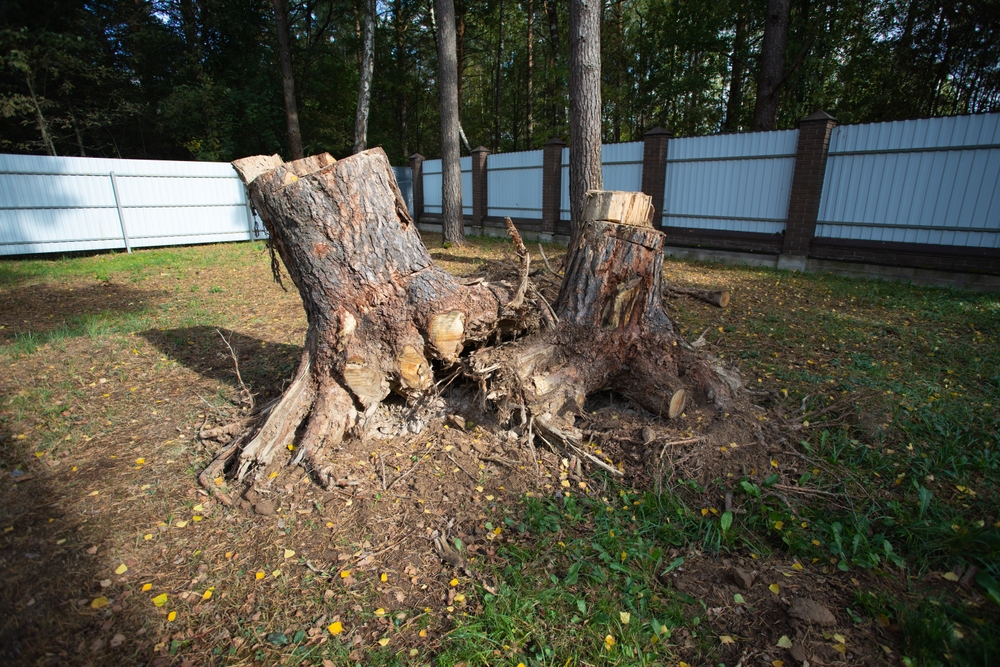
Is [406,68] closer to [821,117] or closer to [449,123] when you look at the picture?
[449,123]

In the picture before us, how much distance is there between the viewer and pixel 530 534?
2467 millimetres

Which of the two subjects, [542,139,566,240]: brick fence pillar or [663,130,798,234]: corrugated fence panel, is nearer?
[663,130,798,234]: corrugated fence panel

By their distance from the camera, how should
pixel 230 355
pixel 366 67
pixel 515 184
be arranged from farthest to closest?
pixel 515 184
pixel 366 67
pixel 230 355

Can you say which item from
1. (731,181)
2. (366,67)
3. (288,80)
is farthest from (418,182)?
(731,181)

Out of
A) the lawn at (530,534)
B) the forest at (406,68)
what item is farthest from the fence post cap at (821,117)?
the lawn at (530,534)

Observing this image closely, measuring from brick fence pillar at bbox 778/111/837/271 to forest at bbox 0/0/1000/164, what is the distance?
3996 mm

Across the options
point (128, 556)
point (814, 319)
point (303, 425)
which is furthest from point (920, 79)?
point (128, 556)

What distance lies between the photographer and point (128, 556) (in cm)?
235

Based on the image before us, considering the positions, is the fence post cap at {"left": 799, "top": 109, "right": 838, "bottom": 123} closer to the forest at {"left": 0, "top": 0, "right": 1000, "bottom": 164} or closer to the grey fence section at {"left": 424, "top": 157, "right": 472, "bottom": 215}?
the forest at {"left": 0, "top": 0, "right": 1000, "bottom": 164}

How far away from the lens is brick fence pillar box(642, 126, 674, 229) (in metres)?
9.86

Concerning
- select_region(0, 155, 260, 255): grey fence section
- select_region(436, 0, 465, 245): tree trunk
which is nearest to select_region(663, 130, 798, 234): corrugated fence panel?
select_region(436, 0, 465, 245): tree trunk

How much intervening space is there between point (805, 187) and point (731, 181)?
1.32m

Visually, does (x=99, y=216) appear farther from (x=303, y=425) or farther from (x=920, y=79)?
(x=920, y=79)

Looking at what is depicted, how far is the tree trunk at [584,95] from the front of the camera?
6.68 m
